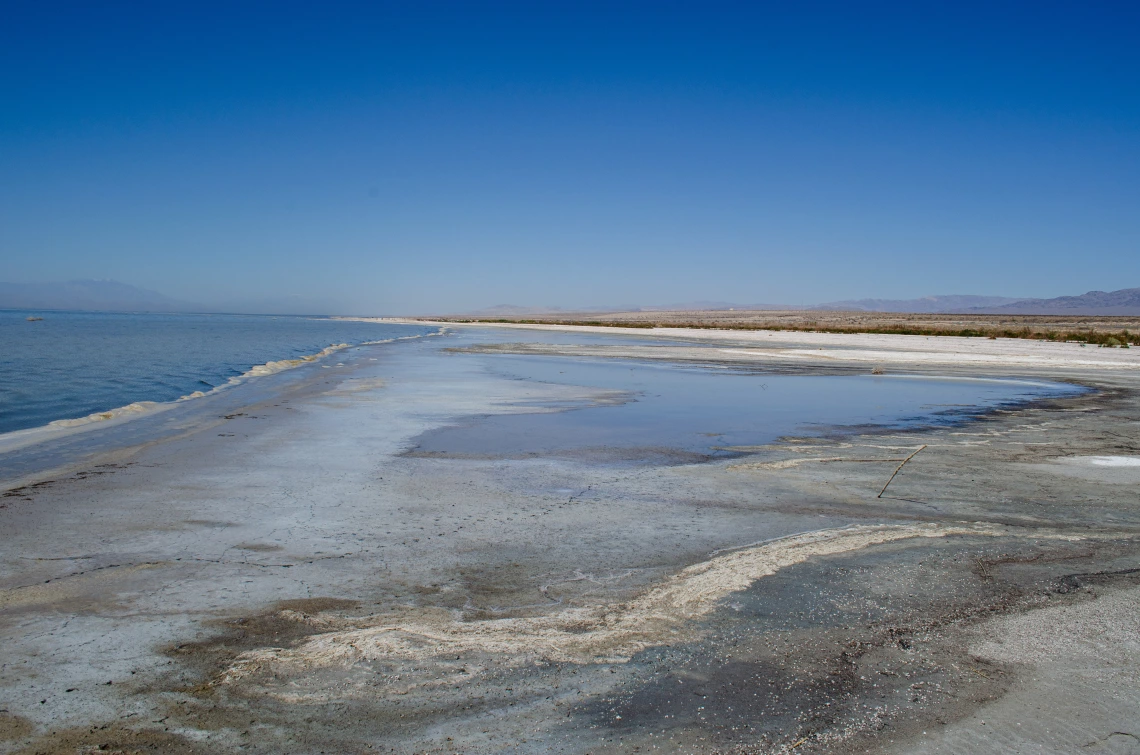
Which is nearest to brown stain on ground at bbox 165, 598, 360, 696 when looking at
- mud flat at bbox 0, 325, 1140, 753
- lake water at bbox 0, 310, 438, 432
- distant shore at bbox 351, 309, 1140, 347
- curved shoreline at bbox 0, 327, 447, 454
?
mud flat at bbox 0, 325, 1140, 753

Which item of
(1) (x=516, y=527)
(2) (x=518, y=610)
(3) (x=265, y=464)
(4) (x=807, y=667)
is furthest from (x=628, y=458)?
(4) (x=807, y=667)

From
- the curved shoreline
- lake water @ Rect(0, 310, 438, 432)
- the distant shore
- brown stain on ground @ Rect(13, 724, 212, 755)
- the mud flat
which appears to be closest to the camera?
brown stain on ground @ Rect(13, 724, 212, 755)

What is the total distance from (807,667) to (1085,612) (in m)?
1.95

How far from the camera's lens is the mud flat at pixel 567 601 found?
3.09 metres

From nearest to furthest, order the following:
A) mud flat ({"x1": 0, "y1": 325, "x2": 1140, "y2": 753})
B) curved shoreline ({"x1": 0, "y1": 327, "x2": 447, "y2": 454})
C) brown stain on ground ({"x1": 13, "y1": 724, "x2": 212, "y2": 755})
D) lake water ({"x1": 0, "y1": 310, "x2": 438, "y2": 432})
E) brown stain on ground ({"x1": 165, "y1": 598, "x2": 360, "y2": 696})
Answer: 1. brown stain on ground ({"x1": 13, "y1": 724, "x2": 212, "y2": 755})
2. mud flat ({"x1": 0, "y1": 325, "x2": 1140, "y2": 753})
3. brown stain on ground ({"x1": 165, "y1": 598, "x2": 360, "y2": 696})
4. curved shoreline ({"x1": 0, "y1": 327, "x2": 447, "y2": 454})
5. lake water ({"x1": 0, "y1": 310, "x2": 438, "y2": 432})

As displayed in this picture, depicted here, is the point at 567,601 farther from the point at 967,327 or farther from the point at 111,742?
the point at 967,327

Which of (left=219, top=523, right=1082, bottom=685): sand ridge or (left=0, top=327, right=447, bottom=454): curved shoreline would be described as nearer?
(left=219, top=523, right=1082, bottom=685): sand ridge

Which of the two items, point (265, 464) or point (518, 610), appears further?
point (265, 464)

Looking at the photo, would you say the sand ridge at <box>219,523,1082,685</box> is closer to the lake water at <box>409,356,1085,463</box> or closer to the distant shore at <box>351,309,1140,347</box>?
the lake water at <box>409,356,1085,463</box>

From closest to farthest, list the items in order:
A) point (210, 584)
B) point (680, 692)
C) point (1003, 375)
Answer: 1. point (680, 692)
2. point (210, 584)
3. point (1003, 375)

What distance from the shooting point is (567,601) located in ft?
14.5

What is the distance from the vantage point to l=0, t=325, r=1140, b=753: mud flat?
122 inches

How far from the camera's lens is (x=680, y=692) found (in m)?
3.33

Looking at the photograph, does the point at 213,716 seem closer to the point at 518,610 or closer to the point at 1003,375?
the point at 518,610
